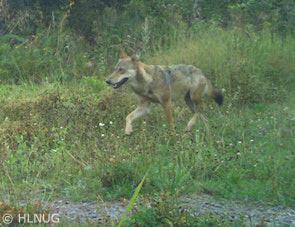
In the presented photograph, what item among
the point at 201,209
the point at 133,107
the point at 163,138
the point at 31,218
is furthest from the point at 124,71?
the point at 31,218

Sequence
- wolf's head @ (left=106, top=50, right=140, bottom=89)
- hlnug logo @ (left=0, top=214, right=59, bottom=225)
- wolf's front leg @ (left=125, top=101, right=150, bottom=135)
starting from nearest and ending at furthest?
hlnug logo @ (left=0, top=214, right=59, bottom=225) < wolf's front leg @ (left=125, top=101, right=150, bottom=135) < wolf's head @ (left=106, top=50, right=140, bottom=89)

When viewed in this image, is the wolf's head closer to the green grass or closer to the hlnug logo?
the green grass

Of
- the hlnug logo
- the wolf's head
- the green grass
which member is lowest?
the green grass

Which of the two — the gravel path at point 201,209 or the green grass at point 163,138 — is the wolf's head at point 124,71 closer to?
the green grass at point 163,138

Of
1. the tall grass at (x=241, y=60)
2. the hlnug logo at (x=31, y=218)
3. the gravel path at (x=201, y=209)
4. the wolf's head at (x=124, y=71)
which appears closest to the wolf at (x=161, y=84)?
the wolf's head at (x=124, y=71)

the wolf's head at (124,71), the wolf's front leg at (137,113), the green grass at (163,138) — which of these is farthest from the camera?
the wolf's head at (124,71)

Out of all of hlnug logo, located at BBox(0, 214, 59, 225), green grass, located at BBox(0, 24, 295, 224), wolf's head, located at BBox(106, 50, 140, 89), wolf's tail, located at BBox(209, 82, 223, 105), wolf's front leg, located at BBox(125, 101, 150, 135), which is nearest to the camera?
hlnug logo, located at BBox(0, 214, 59, 225)

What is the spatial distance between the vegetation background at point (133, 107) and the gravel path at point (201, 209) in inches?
5.1

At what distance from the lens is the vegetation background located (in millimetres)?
4723

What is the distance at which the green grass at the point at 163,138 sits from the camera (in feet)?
15.5

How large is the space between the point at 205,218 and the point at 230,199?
810mm

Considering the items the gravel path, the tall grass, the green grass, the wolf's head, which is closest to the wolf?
the wolf's head

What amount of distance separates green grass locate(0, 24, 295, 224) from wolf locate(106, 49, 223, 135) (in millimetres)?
277

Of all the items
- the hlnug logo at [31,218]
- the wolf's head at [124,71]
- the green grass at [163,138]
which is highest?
the wolf's head at [124,71]
